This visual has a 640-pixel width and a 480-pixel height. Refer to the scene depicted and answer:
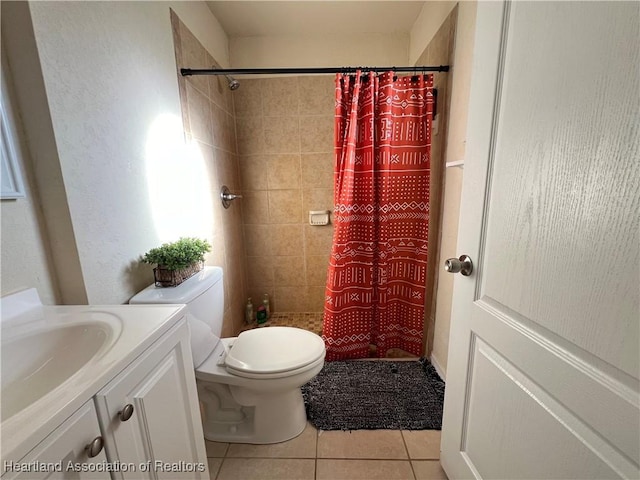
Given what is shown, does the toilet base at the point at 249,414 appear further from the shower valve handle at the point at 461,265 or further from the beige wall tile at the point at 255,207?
the beige wall tile at the point at 255,207

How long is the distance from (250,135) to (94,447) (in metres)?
2.13

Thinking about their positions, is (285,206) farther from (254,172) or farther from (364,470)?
(364,470)

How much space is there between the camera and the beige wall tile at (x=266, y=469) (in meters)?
1.12

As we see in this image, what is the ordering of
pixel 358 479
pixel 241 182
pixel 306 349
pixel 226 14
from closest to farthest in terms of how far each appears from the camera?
pixel 358 479, pixel 306 349, pixel 226 14, pixel 241 182

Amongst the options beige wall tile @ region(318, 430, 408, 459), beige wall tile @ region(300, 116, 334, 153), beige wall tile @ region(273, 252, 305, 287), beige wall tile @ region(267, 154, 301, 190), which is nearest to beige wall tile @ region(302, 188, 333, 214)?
beige wall tile @ region(267, 154, 301, 190)

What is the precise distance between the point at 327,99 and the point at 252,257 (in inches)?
57.9

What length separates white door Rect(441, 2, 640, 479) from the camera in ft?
1.43

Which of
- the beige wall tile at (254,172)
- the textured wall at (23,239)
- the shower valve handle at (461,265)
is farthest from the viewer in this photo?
the beige wall tile at (254,172)

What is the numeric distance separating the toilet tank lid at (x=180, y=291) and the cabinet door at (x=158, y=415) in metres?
0.21

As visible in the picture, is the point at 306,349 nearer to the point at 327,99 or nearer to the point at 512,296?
the point at 512,296

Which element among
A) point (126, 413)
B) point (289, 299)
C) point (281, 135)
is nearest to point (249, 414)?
point (126, 413)

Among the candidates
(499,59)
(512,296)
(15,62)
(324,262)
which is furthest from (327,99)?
(512,296)

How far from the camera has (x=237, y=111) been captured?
2.17 m

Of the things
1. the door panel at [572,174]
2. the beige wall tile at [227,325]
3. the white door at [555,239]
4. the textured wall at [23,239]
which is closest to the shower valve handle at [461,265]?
the white door at [555,239]
